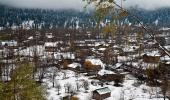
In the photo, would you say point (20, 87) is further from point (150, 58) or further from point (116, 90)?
point (150, 58)

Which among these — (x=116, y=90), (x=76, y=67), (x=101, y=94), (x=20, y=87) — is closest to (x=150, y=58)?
(x=76, y=67)

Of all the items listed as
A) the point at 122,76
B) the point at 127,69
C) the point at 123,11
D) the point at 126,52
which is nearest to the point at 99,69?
the point at 127,69

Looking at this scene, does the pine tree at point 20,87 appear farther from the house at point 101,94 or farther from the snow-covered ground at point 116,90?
the house at point 101,94

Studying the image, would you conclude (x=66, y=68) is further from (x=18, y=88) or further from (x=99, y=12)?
(x=99, y=12)

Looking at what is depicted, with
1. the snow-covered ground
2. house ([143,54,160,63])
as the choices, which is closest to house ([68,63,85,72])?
the snow-covered ground

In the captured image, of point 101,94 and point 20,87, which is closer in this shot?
point 20,87

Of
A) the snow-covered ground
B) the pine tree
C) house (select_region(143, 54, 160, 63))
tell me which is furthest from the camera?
house (select_region(143, 54, 160, 63))

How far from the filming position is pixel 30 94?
43.0 feet

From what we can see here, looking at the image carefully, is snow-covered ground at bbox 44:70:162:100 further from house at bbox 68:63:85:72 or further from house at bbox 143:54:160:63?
house at bbox 143:54:160:63

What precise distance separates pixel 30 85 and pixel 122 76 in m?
46.0

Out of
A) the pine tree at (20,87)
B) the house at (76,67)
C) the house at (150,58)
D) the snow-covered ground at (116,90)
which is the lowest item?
the snow-covered ground at (116,90)

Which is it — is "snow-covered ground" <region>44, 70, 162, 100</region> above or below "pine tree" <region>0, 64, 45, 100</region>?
below

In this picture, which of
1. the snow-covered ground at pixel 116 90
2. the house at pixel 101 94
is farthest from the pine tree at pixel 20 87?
the house at pixel 101 94

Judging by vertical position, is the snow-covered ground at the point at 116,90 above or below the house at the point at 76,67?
below
